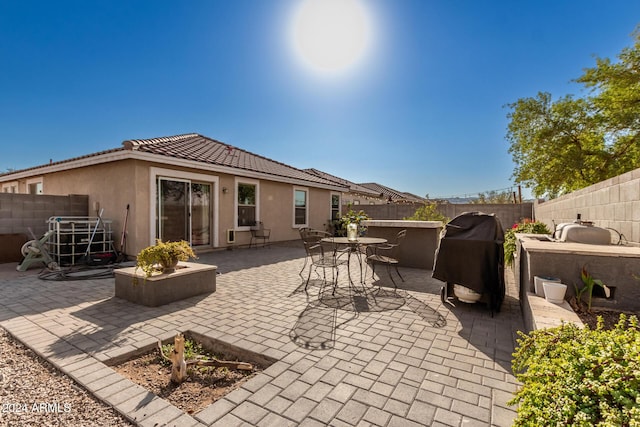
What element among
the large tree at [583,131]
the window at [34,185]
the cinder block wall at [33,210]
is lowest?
the cinder block wall at [33,210]

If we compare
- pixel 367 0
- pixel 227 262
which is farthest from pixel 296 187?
pixel 367 0

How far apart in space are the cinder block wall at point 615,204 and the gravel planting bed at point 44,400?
5.06 meters

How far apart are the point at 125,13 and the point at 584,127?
15698mm

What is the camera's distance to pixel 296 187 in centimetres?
1211

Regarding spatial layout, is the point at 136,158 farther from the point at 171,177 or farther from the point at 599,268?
the point at 599,268

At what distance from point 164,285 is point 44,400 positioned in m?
2.03

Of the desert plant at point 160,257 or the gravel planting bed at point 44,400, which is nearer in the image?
the gravel planting bed at point 44,400

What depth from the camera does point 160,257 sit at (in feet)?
13.3

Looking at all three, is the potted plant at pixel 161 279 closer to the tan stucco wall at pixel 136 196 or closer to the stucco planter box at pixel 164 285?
the stucco planter box at pixel 164 285

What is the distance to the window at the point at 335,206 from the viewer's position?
1469 centimetres

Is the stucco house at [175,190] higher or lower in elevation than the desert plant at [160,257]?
higher

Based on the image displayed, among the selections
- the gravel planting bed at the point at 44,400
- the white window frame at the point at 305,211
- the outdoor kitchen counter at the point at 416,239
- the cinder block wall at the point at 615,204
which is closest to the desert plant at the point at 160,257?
the gravel planting bed at the point at 44,400

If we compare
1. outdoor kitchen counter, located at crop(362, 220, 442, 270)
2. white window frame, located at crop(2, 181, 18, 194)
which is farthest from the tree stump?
white window frame, located at crop(2, 181, 18, 194)

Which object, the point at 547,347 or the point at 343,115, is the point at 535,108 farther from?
the point at 547,347
